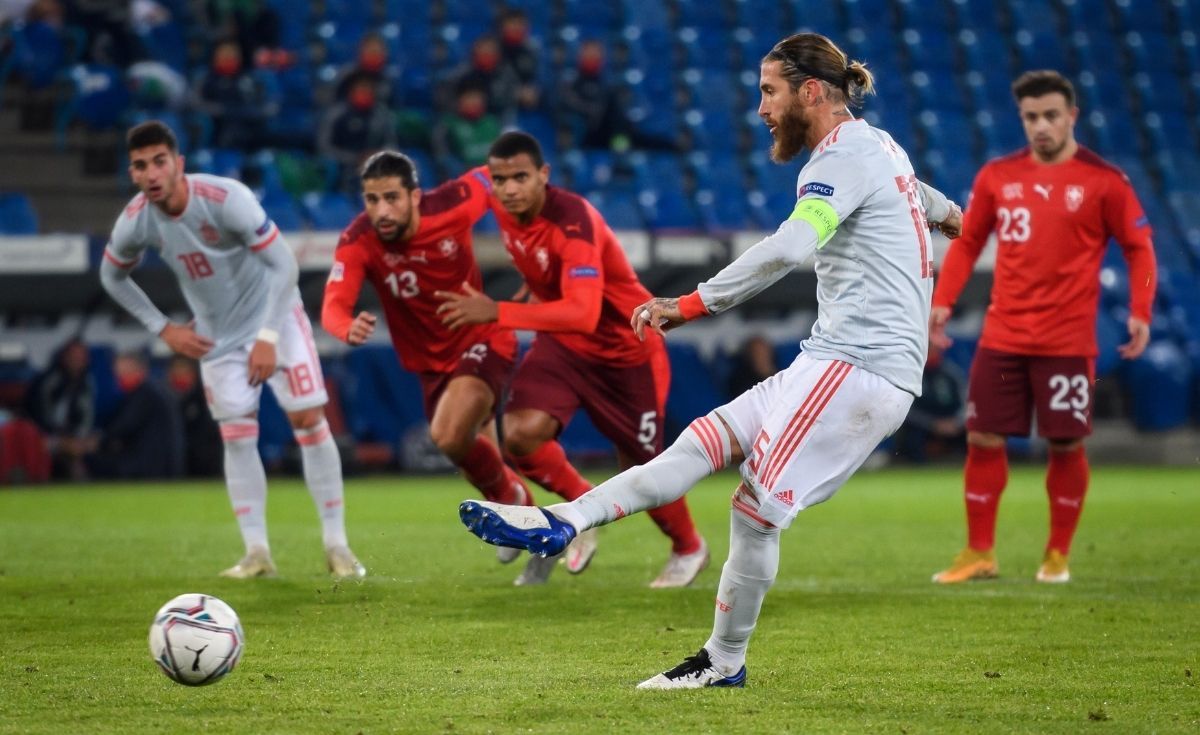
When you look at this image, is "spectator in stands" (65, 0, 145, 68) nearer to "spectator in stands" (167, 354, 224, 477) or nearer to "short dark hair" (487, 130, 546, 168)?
"spectator in stands" (167, 354, 224, 477)

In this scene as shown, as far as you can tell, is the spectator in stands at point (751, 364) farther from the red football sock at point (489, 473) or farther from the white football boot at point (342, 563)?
the white football boot at point (342, 563)

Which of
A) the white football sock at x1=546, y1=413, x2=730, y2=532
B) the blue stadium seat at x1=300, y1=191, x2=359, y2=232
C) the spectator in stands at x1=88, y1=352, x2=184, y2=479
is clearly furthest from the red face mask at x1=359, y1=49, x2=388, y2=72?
the white football sock at x1=546, y1=413, x2=730, y2=532

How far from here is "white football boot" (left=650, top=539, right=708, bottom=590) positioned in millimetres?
7922

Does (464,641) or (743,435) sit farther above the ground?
(743,435)

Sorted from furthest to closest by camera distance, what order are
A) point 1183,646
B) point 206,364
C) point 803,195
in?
point 206,364, point 1183,646, point 803,195

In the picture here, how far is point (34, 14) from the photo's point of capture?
57.5 feet

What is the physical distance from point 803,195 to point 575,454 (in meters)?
12.7

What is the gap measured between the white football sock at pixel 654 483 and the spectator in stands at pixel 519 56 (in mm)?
14326

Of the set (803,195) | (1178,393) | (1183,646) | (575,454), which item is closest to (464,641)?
(803,195)

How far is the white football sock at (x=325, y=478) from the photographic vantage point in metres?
8.34

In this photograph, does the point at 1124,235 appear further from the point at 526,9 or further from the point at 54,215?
the point at 526,9

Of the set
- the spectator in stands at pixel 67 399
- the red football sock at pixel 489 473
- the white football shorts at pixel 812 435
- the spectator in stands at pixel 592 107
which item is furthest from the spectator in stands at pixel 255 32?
the white football shorts at pixel 812 435

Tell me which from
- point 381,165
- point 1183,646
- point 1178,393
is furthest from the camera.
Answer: point 1178,393

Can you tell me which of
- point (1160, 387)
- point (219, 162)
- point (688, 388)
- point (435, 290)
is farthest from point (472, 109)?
point (435, 290)
